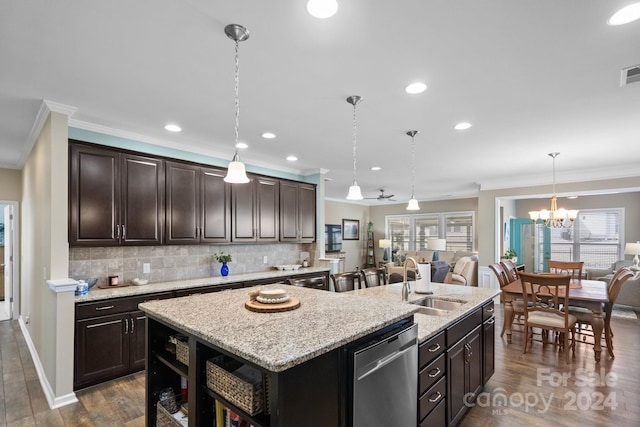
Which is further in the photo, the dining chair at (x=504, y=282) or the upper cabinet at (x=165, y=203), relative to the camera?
the dining chair at (x=504, y=282)

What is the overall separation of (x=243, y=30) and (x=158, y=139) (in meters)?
2.54

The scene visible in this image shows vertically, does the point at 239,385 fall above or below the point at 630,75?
below

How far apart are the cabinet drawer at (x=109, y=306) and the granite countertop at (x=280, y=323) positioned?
4.87 ft

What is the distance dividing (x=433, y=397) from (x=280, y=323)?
3.98 feet

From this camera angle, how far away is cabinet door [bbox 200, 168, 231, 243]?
13.9ft

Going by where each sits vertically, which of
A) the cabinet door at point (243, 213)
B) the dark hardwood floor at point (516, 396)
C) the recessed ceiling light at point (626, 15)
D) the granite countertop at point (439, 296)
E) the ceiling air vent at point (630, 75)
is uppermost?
the recessed ceiling light at point (626, 15)

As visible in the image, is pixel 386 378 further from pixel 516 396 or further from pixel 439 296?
pixel 516 396

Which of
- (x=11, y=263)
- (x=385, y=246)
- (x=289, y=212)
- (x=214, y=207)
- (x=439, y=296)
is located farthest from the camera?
(x=385, y=246)

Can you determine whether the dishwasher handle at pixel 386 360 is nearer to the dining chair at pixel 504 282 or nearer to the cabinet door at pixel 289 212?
the dining chair at pixel 504 282

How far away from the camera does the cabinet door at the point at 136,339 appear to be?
3282mm

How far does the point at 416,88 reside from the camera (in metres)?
2.56

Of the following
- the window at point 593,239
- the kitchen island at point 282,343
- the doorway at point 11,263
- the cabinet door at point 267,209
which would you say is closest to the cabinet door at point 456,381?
the kitchen island at point 282,343

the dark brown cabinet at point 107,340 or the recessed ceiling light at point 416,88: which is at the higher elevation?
the recessed ceiling light at point 416,88

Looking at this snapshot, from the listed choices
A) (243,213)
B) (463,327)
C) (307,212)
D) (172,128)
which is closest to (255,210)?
(243,213)
